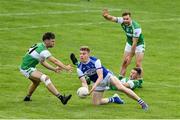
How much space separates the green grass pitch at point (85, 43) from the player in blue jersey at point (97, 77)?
0.35m

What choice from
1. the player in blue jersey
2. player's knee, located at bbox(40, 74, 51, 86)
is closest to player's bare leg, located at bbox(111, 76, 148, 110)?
the player in blue jersey

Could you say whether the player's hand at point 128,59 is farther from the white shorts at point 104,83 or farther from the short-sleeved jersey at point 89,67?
the short-sleeved jersey at point 89,67

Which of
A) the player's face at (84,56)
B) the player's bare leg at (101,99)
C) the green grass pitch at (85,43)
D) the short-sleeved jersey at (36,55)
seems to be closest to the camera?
the player's face at (84,56)

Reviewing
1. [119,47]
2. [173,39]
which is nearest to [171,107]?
[119,47]

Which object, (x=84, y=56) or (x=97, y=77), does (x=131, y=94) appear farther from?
(x=84, y=56)

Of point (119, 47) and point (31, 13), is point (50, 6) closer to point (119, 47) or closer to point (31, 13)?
point (31, 13)

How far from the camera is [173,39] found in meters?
37.3

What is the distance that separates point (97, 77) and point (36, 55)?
2015 millimetres

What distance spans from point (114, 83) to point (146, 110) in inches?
49.2

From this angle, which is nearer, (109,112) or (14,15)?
(109,112)

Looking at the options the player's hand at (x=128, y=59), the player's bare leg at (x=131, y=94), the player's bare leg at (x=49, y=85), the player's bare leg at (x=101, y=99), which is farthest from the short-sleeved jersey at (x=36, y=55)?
the player's hand at (x=128, y=59)

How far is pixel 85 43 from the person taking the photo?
35531 mm

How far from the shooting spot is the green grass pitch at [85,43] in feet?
67.8

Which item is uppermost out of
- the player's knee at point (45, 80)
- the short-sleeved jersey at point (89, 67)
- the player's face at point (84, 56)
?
the player's face at point (84, 56)
